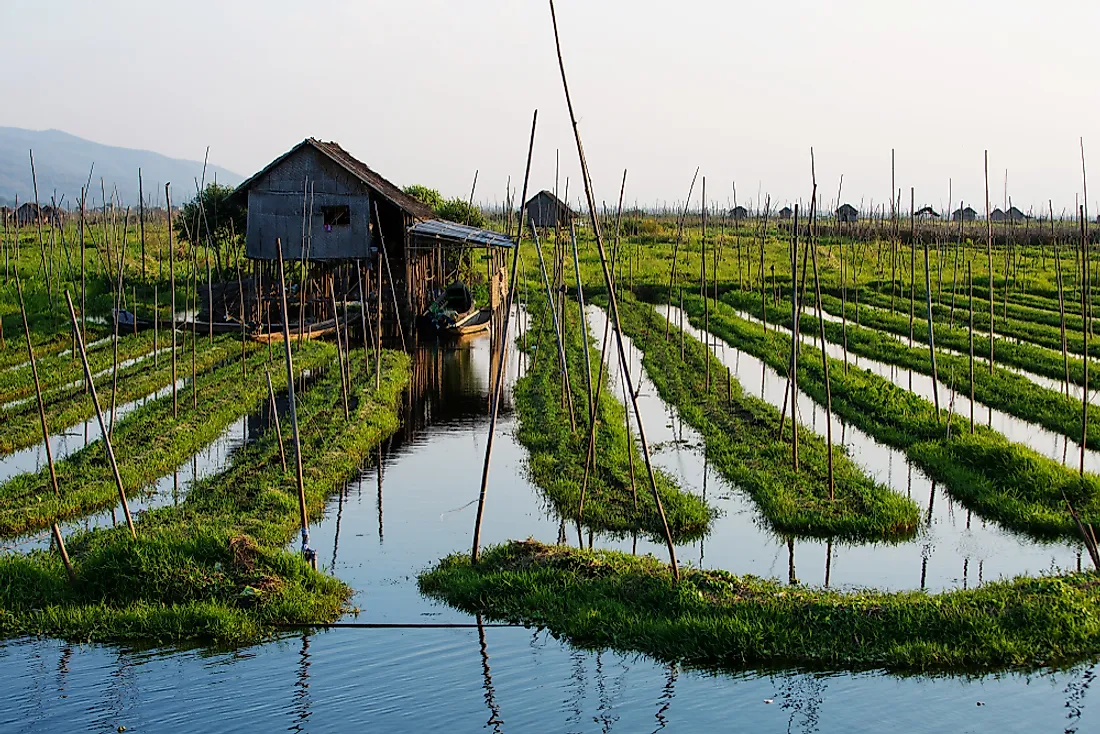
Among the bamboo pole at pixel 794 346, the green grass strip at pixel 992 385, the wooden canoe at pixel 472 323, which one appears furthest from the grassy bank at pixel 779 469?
the wooden canoe at pixel 472 323

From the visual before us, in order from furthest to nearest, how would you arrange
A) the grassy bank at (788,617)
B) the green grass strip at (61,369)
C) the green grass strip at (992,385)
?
the green grass strip at (61,369)
the green grass strip at (992,385)
the grassy bank at (788,617)

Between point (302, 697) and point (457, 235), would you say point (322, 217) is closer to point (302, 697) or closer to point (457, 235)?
point (457, 235)

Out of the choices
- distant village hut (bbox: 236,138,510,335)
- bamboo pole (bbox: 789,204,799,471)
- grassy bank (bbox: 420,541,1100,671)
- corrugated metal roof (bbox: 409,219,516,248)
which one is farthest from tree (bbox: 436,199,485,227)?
grassy bank (bbox: 420,541,1100,671)

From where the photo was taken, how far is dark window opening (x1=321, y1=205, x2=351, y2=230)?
1128 inches

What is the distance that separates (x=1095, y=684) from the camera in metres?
7.45

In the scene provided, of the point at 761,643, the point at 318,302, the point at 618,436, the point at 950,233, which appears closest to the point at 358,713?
the point at 761,643

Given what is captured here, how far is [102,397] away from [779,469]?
11.1 meters

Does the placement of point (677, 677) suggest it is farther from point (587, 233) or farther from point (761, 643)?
point (587, 233)

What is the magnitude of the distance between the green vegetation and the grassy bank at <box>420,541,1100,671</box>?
15.6 ft

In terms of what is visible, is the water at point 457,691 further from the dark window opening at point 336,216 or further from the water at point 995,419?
the dark window opening at point 336,216

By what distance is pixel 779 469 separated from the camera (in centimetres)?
1289

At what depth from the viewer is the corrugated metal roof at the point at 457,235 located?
29.8 m

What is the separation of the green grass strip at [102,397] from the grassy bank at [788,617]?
8.41 m

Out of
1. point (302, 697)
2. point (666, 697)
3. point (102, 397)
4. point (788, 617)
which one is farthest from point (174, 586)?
point (102, 397)
